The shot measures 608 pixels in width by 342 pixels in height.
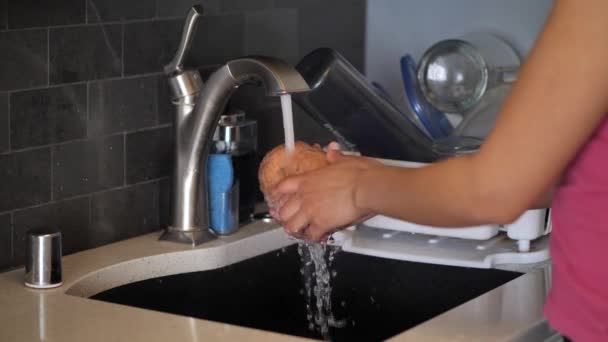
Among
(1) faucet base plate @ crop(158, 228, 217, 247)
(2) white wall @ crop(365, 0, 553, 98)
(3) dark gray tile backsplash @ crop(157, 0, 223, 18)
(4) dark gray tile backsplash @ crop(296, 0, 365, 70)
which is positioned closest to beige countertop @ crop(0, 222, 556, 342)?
(1) faucet base plate @ crop(158, 228, 217, 247)

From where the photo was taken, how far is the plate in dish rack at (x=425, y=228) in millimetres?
1809

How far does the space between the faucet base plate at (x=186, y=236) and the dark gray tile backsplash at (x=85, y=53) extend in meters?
0.26

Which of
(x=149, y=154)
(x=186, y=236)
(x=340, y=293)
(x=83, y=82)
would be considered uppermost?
(x=83, y=82)

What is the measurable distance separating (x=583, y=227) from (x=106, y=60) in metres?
0.88

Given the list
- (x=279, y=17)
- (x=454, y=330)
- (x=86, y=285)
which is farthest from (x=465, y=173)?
(x=279, y=17)

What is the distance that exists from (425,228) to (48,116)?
62cm

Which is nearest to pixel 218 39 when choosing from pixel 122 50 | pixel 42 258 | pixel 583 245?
pixel 122 50

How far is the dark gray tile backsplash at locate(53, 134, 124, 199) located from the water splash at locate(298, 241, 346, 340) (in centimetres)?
31

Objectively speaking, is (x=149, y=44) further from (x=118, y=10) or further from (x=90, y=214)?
(x=90, y=214)

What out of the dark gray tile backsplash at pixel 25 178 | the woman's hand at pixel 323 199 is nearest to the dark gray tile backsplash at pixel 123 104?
the dark gray tile backsplash at pixel 25 178

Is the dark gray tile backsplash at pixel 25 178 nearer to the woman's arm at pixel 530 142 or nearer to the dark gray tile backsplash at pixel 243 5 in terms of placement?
the dark gray tile backsplash at pixel 243 5

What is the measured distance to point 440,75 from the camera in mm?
2205

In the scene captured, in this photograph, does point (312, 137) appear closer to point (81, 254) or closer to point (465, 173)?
point (81, 254)

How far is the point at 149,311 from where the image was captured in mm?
1442
